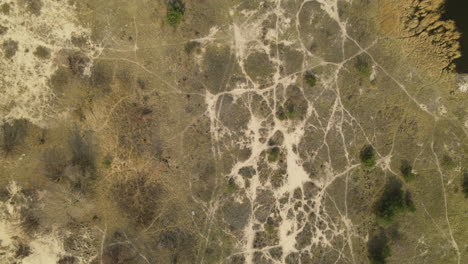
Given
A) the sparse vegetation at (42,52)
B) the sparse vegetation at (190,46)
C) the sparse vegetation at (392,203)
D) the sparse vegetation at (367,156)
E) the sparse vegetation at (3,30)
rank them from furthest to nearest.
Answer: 1. the sparse vegetation at (367,156)
2. the sparse vegetation at (190,46)
3. the sparse vegetation at (392,203)
4. the sparse vegetation at (42,52)
5. the sparse vegetation at (3,30)

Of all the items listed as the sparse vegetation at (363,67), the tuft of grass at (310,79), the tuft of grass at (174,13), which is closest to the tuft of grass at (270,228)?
the tuft of grass at (310,79)

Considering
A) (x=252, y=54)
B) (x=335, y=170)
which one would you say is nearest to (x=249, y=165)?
(x=335, y=170)

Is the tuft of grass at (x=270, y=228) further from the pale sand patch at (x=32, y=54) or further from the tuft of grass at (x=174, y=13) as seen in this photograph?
the pale sand patch at (x=32, y=54)

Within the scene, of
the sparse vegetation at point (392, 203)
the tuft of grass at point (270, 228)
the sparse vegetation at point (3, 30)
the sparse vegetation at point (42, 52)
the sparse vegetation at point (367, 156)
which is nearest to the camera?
the sparse vegetation at point (3, 30)

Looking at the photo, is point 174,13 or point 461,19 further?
point 461,19

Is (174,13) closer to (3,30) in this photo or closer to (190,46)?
(190,46)

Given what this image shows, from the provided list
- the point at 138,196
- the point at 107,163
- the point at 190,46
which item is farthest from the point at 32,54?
the point at 138,196
